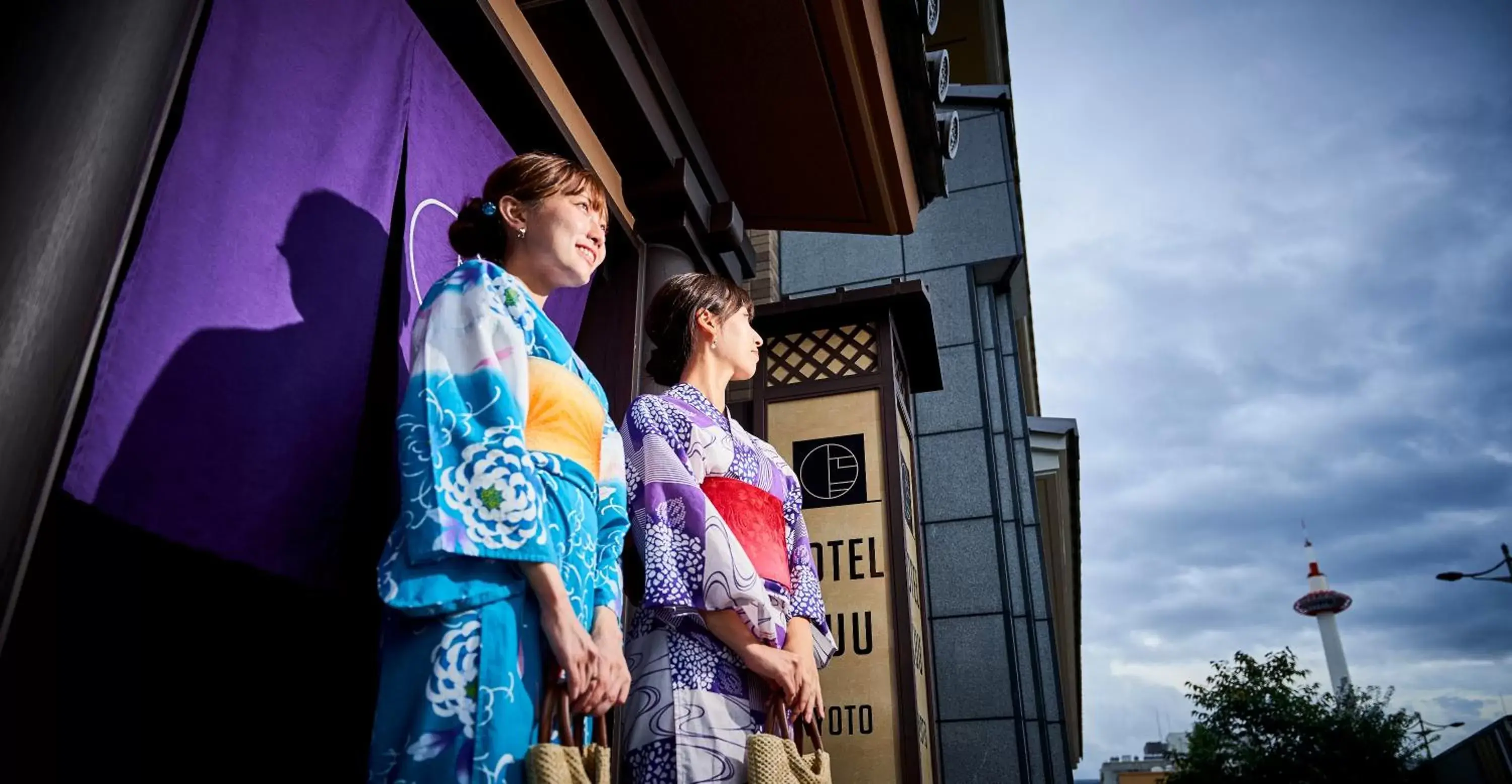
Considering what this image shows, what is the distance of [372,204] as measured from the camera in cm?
236

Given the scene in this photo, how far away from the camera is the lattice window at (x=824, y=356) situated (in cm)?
635

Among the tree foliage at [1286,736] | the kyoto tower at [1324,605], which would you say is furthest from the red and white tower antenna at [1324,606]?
the tree foliage at [1286,736]

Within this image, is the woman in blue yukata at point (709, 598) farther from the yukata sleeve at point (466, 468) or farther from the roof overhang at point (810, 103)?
the roof overhang at point (810, 103)

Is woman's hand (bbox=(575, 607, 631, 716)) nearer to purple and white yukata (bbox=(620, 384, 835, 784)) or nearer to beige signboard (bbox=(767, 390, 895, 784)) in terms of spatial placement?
purple and white yukata (bbox=(620, 384, 835, 784))

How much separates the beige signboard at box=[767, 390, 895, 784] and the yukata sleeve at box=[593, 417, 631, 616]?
355 centimetres

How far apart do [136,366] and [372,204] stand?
2.99 ft

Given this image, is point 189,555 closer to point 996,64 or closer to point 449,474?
point 449,474

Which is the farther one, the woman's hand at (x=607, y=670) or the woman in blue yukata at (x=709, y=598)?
the woman in blue yukata at (x=709, y=598)

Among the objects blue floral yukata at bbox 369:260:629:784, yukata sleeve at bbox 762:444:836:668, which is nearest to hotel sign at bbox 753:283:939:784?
yukata sleeve at bbox 762:444:836:668

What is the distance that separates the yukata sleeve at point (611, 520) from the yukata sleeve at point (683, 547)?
18 cm

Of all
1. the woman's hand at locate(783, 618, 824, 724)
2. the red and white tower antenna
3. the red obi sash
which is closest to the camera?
the woman's hand at locate(783, 618, 824, 724)

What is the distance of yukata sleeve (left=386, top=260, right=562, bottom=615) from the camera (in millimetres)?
1611

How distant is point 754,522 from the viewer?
2625 mm

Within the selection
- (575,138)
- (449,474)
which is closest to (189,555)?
(449,474)
